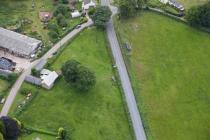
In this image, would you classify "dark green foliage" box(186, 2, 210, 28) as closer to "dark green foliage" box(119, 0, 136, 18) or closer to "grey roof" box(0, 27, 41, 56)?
"dark green foliage" box(119, 0, 136, 18)

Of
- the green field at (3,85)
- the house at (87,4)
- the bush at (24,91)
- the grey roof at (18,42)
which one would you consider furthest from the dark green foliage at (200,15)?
the green field at (3,85)

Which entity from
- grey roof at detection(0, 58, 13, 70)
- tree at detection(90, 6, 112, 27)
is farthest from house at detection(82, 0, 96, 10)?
grey roof at detection(0, 58, 13, 70)

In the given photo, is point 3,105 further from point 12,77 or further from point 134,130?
point 134,130

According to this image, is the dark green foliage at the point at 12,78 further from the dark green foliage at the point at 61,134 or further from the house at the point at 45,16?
the house at the point at 45,16

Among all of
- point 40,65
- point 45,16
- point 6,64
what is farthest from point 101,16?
point 6,64

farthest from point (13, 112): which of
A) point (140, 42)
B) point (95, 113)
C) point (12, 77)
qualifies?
point (140, 42)
